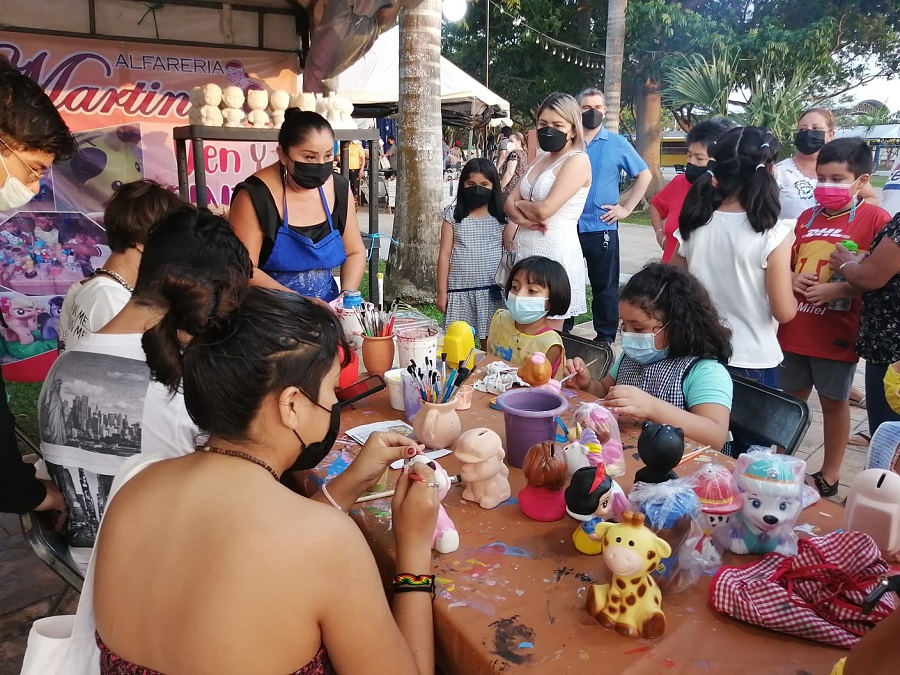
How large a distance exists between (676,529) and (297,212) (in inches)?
93.5

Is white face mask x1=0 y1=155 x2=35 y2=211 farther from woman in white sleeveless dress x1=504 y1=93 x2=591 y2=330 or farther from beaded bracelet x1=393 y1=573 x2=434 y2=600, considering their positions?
woman in white sleeveless dress x1=504 y1=93 x2=591 y2=330

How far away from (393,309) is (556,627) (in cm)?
165

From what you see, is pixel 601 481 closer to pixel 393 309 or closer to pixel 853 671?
pixel 853 671

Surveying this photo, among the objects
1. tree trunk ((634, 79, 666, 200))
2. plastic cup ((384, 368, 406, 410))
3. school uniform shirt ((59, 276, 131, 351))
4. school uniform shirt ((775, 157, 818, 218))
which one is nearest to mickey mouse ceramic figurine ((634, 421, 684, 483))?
plastic cup ((384, 368, 406, 410))

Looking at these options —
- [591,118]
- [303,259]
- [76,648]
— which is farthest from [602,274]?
[76,648]

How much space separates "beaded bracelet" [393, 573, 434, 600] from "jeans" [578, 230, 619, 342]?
3568mm

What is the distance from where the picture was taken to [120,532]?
1.08m

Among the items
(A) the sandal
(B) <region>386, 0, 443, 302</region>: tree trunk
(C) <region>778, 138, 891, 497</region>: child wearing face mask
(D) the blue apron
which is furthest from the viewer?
(B) <region>386, 0, 443, 302</region>: tree trunk

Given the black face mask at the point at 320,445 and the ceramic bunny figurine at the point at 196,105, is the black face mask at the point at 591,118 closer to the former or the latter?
the ceramic bunny figurine at the point at 196,105

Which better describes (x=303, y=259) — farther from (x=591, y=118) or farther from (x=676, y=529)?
(x=591, y=118)

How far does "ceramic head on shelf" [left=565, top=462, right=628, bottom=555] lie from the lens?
125 centimetres

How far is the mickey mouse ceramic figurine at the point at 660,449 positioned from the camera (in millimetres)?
1279

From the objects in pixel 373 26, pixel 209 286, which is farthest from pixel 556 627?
pixel 373 26

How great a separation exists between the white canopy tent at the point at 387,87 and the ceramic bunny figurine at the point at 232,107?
17.8 ft
